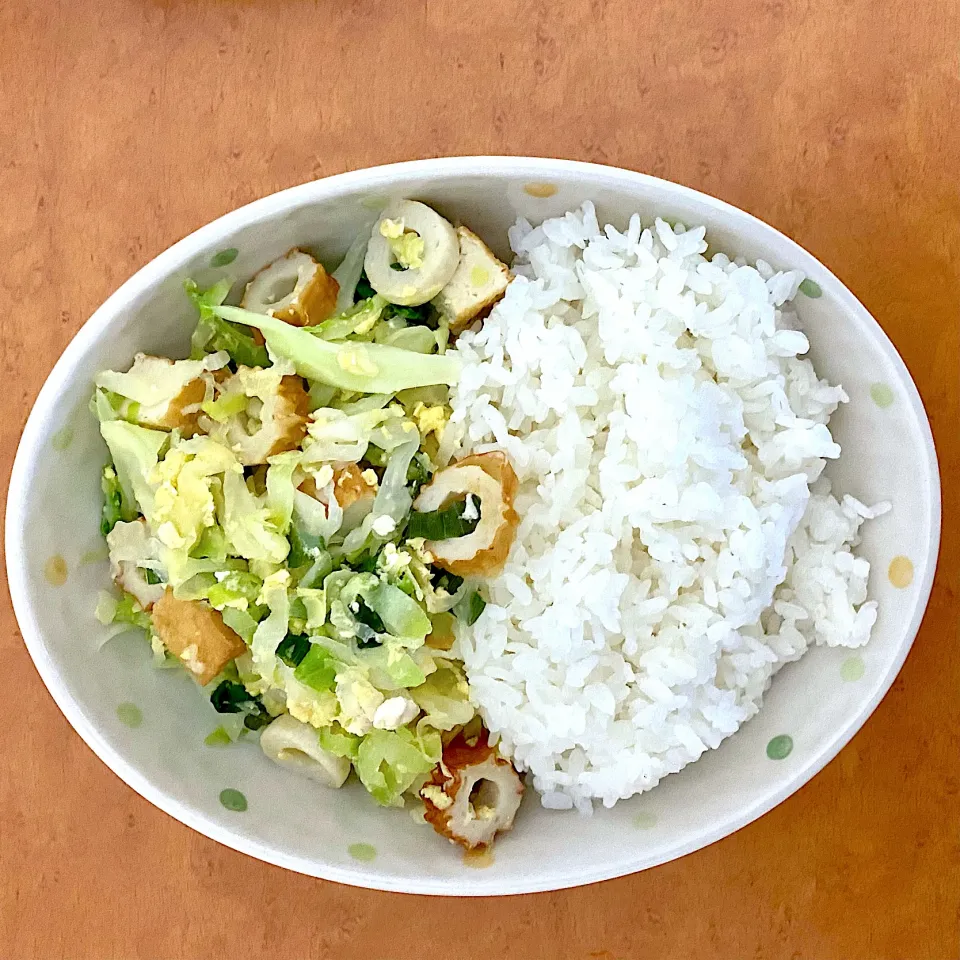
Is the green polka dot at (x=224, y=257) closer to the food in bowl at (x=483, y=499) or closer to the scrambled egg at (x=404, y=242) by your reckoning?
the food in bowl at (x=483, y=499)

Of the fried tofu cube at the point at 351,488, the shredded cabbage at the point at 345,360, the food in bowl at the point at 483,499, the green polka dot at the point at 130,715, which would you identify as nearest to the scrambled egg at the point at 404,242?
the food in bowl at the point at 483,499

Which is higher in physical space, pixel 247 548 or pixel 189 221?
pixel 189 221

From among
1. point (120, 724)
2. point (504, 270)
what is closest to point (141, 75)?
point (504, 270)

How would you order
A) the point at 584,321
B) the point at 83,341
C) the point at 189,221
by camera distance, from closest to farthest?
1. the point at 83,341
2. the point at 584,321
3. the point at 189,221

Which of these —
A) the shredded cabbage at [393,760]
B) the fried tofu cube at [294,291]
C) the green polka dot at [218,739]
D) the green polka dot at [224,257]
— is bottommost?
the green polka dot at [218,739]

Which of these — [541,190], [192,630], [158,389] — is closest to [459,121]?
[541,190]

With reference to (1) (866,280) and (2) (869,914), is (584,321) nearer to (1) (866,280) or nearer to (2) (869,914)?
(1) (866,280)
